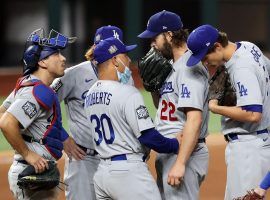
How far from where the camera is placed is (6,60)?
20.0 m

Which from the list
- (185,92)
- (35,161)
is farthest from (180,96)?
(35,161)

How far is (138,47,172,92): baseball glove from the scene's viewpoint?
18.1ft

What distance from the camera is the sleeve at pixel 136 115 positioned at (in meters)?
5.08

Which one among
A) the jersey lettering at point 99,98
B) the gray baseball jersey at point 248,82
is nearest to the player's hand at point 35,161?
the jersey lettering at point 99,98

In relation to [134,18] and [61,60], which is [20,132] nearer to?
[61,60]

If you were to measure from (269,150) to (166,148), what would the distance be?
0.81 metres

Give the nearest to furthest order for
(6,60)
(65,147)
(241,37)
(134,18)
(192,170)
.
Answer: (192,170) < (65,147) < (134,18) < (6,60) < (241,37)

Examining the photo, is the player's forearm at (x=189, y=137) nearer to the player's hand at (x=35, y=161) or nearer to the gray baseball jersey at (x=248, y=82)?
the gray baseball jersey at (x=248, y=82)

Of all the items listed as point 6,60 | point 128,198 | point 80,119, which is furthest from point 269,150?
point 6,60

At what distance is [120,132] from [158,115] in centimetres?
56

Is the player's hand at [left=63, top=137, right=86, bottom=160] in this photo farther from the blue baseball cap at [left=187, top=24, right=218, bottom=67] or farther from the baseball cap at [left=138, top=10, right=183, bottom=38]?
the blue baseball cap at [left=187, top=24, right=218, bottom=67]

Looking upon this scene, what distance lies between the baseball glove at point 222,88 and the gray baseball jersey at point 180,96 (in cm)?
6

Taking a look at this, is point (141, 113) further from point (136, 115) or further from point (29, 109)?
point (29, 109)

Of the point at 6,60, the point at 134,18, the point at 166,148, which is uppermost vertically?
the point at 166,148
